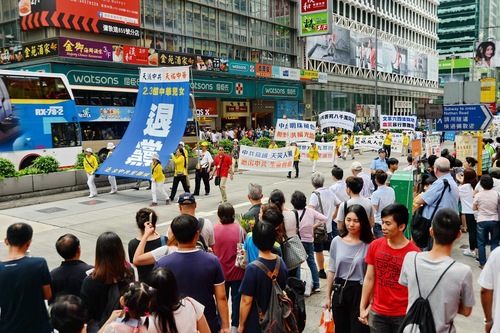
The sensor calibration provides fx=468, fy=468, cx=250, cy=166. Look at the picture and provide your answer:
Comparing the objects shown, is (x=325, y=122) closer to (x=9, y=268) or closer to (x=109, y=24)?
(x=109, y=24)

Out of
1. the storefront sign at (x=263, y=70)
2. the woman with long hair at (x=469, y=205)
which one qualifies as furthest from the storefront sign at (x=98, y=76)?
the woman with long hair at (x=469, y=205)

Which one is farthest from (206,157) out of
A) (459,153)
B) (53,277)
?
(53,277)

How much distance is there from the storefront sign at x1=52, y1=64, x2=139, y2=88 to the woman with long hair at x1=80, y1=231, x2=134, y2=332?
25.6m

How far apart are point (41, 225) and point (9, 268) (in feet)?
27.3

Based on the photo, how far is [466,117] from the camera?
40.5 ft

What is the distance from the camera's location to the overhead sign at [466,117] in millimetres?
12023

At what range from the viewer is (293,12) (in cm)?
4825

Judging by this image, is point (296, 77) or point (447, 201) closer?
point (447, 201)

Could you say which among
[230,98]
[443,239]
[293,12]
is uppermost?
[293,12]

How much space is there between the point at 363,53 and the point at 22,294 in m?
56.6

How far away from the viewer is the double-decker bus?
16.8 meters

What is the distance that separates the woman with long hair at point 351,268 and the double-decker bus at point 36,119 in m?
15.7

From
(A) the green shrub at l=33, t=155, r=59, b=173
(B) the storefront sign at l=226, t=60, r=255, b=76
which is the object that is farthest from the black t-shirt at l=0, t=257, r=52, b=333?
(B) the storefront sign at l=226, t=60, r=255, b=76

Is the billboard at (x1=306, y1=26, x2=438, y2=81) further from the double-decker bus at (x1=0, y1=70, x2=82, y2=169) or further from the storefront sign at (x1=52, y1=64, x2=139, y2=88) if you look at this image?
the double-decker bus at (x1=0, y1=70, x2=82, y2=169)
